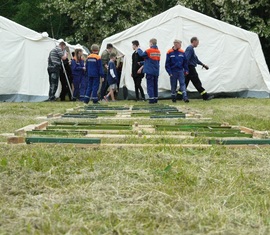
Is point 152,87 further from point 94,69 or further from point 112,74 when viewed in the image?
Answer: point 112,74

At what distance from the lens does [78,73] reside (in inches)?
634

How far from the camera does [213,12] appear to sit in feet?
81.1

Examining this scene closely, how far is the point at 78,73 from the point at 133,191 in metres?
13.4

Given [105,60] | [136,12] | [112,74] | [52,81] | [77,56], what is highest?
[136,12]

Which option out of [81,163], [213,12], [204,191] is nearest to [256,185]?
[204,191]

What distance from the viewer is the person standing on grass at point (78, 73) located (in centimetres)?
1584

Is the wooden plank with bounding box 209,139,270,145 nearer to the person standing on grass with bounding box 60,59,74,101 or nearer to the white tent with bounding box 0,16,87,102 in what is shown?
the person standing on grass with bounding box 60,59,74,101

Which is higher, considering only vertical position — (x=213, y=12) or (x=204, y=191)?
(x=213, y=12)

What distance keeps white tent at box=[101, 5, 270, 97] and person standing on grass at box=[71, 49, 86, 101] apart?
121 centimetres

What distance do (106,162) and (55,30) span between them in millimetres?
31951

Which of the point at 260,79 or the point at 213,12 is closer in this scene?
the point at 260,79

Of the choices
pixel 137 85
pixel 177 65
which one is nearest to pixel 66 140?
pixel 177 65

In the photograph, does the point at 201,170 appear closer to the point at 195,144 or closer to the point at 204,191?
the point at 204,191

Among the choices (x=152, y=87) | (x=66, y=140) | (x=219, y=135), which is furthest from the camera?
(x=152, y=87)
